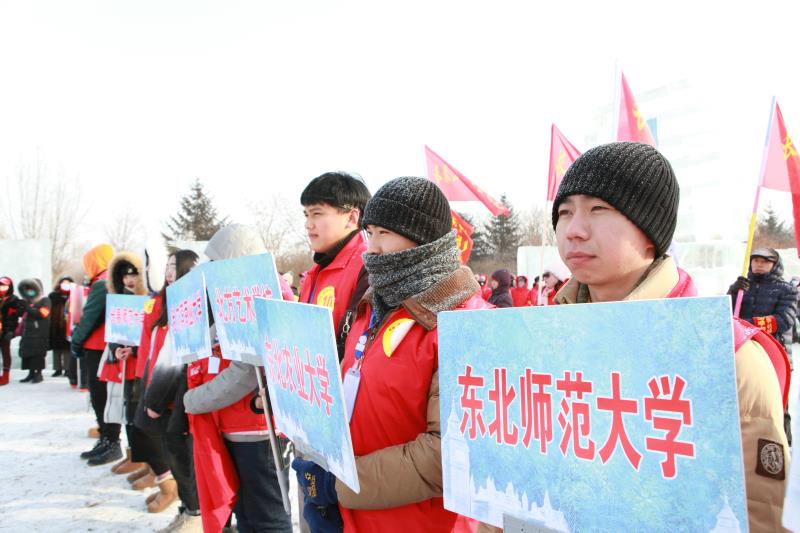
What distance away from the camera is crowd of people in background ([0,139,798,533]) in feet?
4.26

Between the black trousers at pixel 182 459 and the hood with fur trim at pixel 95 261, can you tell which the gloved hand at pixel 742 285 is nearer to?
the black trousers at pixel 182 459

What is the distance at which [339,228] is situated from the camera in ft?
8.95

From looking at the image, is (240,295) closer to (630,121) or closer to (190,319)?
(190,319)

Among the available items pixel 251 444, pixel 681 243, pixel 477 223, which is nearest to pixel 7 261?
pixel 251 444

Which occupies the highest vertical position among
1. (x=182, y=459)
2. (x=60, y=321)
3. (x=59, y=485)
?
(x=60, y=321)

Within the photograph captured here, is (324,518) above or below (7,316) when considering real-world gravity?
below

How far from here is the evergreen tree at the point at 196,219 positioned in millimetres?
32969

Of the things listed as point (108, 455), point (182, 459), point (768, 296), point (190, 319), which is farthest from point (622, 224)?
point (768, 296)

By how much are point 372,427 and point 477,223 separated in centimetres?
4140

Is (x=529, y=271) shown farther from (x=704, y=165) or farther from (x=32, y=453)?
(x=32, y=453)

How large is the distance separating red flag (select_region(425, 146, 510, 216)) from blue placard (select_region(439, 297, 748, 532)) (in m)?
6.22

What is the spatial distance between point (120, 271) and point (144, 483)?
6.81 feet

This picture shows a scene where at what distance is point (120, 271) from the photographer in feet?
17.6

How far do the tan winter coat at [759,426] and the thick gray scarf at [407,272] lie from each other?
100cm
